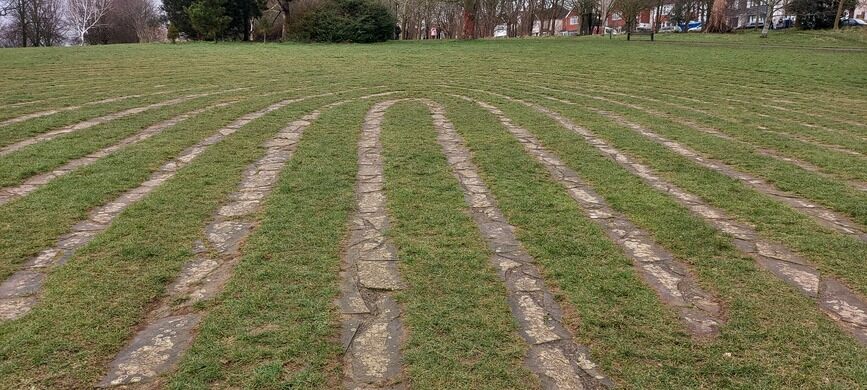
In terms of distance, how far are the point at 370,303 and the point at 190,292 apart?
1.01 meters

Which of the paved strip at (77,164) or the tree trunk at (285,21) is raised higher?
the tree trunk at (285,21)

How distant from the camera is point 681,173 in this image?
5.78 m

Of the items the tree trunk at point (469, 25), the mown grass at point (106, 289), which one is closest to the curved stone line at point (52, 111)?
the mown grass at point (106, 289)

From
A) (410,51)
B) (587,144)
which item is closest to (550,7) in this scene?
(410,51)

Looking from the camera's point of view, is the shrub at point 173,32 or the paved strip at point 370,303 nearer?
the paved strip at point 370,303

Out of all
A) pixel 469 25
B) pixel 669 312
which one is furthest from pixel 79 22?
pixel 669 312

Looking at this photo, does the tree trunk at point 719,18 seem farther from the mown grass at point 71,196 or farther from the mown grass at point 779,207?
the mown grass at point 71,196

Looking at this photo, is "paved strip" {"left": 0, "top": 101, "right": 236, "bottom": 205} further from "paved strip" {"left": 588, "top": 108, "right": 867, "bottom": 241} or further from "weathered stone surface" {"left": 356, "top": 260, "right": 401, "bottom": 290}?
"paved strip" {"left": 588, "top": 108, "right": 867, "bottom": 241}

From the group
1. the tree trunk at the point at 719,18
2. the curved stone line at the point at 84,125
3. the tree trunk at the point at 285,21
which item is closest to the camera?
the curved stone line at the point at 84,125

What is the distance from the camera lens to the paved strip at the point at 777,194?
432 cm

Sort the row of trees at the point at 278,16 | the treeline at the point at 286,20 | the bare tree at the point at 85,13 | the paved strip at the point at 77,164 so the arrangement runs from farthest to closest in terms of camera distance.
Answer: the bare tree at the point at 85,13, the row of trees at the point at 278,16, the treeline at the point at 286,20, the paved strip at the point at 77,164

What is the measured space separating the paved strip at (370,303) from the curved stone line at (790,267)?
226 centimetres

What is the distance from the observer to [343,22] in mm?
30047

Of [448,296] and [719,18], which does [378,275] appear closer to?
[448,296]
